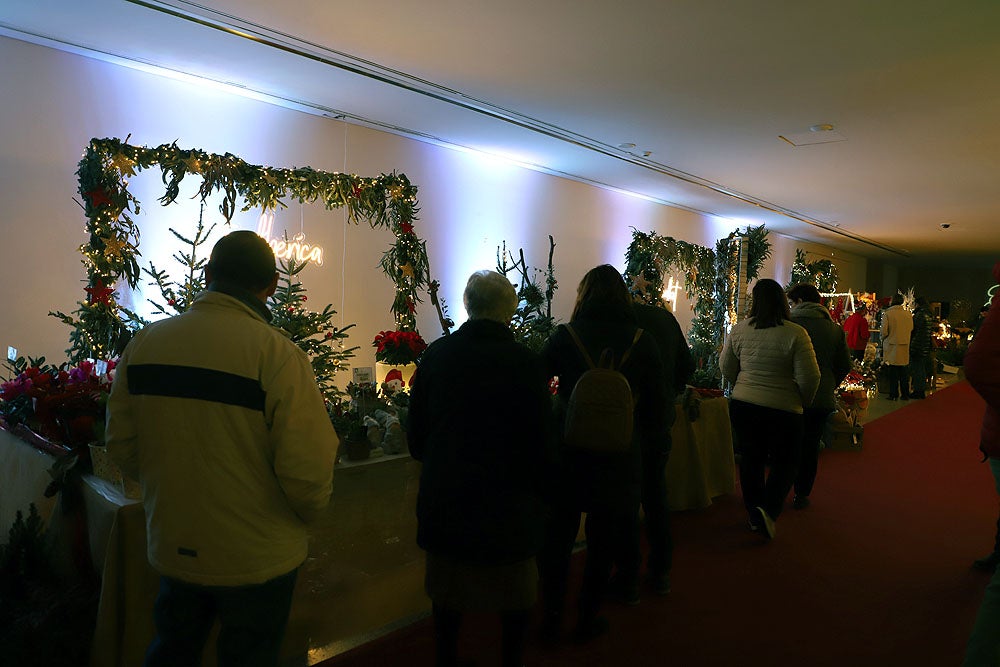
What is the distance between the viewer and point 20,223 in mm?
4473

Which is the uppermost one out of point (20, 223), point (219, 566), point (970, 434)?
point (20, 223)

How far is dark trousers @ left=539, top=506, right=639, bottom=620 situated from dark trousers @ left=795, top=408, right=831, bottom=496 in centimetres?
190

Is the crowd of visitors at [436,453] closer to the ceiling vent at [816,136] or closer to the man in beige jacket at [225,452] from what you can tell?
the man in beige jacket at [225,452]

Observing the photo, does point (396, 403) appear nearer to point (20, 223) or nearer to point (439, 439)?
point (439, 439)

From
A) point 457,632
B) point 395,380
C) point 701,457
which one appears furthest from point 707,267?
point 457,632

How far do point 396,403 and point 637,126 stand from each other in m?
4.09

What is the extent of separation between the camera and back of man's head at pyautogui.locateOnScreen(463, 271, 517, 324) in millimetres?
1896

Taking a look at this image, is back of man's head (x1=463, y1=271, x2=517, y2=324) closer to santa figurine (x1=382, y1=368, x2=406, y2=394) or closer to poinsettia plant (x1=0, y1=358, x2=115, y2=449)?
poinsettia plant (x1=0, y1=358, x2=115, y2=449)

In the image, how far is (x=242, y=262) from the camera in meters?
1.55

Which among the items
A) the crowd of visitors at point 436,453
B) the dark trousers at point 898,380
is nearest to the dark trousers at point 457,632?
the crowd of visitors at point 436,453

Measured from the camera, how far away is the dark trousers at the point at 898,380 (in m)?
9.91

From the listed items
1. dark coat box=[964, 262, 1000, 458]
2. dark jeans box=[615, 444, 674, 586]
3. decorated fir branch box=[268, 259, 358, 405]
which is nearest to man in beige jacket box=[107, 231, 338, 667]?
decorated fir branch box=[268, 259, 358, 405]

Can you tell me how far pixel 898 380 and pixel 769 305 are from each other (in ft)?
26.1

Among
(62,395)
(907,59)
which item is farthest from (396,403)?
(907,59)
